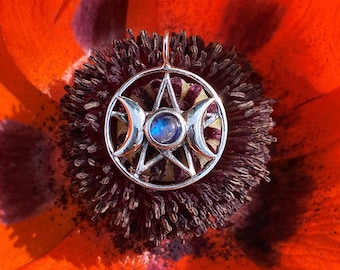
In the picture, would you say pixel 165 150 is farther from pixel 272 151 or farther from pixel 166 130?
pixel 272 151

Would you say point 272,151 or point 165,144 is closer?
point 165,144

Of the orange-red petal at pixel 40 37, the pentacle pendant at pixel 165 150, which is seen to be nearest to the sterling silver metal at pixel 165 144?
the pentacle pendant at pixel 165 150

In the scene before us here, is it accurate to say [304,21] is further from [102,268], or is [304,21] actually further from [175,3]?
[102,268]

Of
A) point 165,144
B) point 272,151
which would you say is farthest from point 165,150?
point 272,151

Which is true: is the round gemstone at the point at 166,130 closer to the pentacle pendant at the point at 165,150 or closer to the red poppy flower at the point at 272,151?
the pentacle pendant at the point at 165,150

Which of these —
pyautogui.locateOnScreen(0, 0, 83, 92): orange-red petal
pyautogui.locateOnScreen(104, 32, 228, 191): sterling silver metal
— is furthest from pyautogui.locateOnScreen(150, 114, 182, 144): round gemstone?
pyautogui.locateOnScreen(0, 0, 83, 92): orange-red petal

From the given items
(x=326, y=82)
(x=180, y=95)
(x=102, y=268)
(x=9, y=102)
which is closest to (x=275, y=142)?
(x=326, y=82)

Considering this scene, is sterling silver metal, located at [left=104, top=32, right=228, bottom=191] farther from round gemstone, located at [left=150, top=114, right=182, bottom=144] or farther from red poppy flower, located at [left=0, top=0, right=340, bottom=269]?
red poppy flower, located at [left=0, top=0, right=340, bottom=269]
